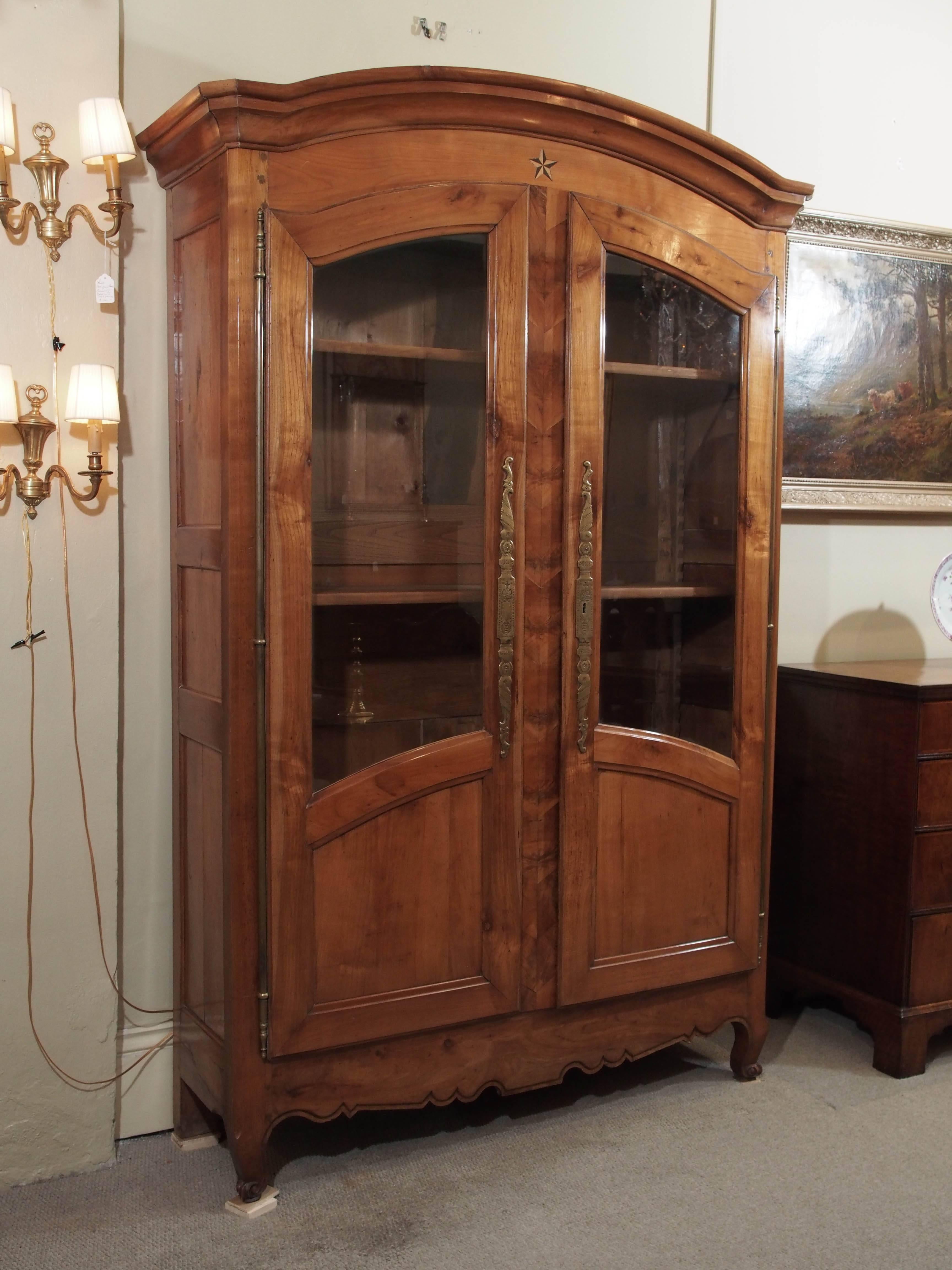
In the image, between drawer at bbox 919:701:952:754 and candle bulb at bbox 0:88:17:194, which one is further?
drawer at bbox 919:701:952:754

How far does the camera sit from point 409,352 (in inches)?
90.0

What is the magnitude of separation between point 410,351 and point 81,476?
73cm

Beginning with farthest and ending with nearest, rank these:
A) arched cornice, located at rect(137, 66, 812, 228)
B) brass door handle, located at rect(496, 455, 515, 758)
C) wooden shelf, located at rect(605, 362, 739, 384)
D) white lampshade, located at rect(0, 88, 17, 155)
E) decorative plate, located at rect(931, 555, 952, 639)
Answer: decorative plate, located at rect(931, 555, 952, 639) < wooden shelf, located at rect(605, 362, 739, 384) < brass door handle, located at rect(496, 455, 515, 758) < white lampshade, located at rect(0, 88, 17, 155) < arched cornice, located at rect(137, 66, 812, 228)

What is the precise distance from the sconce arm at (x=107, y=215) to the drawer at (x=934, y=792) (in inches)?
84.7

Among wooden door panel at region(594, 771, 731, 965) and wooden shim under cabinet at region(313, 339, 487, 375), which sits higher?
wooden shim under cabinet at region(313, 339, 487, 375)

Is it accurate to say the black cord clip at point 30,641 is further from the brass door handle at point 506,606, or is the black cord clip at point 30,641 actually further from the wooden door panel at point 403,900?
the brass door handle at point 506,606

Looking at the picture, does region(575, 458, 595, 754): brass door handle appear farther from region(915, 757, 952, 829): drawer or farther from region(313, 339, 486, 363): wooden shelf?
region(915, 757, 952, 829): drawer

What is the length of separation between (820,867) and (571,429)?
145 centimetres

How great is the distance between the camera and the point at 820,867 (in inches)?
121

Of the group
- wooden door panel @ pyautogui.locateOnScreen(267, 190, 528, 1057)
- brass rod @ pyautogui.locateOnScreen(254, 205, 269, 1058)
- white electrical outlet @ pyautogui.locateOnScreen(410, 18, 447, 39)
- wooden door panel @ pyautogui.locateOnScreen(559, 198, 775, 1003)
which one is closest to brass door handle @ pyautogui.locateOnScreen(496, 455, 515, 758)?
wooden door panel @ pyautogui.locateOnScreen(267, 190, 528, 1057)

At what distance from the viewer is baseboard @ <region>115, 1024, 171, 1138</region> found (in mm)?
2541

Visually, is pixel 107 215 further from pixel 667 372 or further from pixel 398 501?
pixel 667 372

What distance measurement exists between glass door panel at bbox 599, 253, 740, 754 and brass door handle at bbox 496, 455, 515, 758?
8.9 inches

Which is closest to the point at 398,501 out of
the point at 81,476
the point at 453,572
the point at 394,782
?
the point at 453,572
